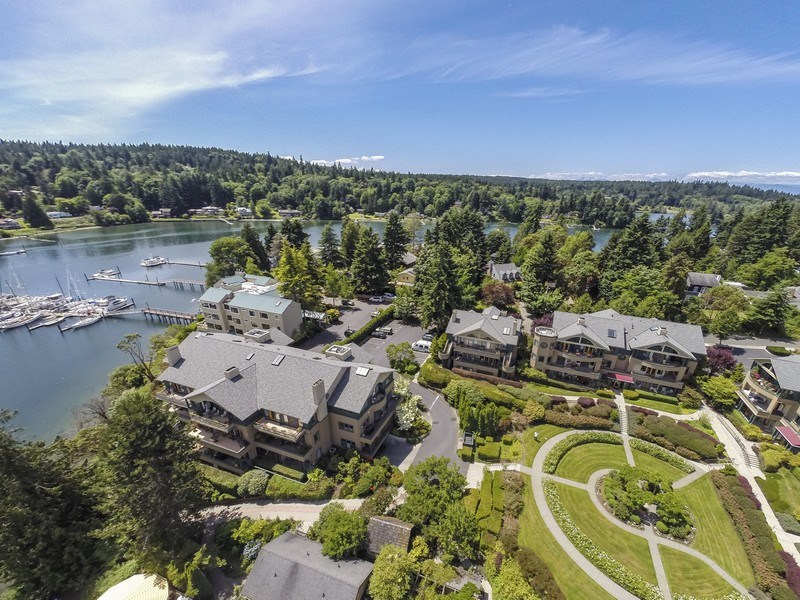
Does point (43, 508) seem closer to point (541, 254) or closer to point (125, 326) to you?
point (125, 326)

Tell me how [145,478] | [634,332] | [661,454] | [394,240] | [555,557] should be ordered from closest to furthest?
[145,478], [555,557], [661,454], [634,332], [394,240]

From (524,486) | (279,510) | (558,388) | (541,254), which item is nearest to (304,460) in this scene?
(279,510)

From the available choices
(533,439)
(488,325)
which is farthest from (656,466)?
(488,325)

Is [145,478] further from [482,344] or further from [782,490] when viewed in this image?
[782,490]

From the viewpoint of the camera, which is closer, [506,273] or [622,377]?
[622,377]

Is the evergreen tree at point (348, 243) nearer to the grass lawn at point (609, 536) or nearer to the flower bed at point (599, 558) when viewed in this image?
the flower bed at point (599, 558)

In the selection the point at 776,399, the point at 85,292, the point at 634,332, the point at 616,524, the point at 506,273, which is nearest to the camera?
the point at 616,524
